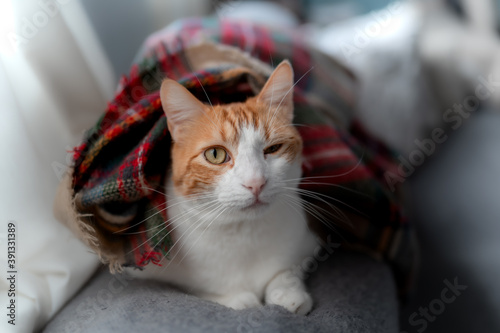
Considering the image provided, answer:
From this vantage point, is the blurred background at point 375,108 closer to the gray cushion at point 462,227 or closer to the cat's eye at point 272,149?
the gray cushion at point 462,227

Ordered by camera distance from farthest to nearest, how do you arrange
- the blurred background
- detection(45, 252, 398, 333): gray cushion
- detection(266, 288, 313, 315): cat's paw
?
the blurred background → detection(266, 288, 313, 315): cat's paw → detection(45, 252, 398, 333): gray cushion

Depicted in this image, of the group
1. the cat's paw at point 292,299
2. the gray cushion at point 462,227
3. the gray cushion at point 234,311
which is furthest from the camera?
the gray cushion at point 462,227

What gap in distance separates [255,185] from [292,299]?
27 cm

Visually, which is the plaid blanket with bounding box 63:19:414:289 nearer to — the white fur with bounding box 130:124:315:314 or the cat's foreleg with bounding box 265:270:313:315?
the white fur with bounding box 130:124:315:314

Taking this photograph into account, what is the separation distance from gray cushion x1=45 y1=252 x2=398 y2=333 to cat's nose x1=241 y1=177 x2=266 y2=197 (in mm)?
234

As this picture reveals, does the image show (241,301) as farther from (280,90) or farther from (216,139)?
(280,90)

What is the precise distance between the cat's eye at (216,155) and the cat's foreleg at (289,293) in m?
0.31

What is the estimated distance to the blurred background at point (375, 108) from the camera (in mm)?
946

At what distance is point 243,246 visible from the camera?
891 millimetres

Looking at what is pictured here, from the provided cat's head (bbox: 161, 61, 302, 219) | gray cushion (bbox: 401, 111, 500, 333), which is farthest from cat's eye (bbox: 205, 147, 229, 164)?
gray cushion (bbox: 401, 111, 500, 333)

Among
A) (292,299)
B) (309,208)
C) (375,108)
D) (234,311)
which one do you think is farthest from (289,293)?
(375,108)

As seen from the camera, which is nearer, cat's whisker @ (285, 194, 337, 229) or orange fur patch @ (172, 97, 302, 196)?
orange fur patch @ (172, 97, 302, 196)

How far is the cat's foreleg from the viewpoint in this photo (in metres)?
0.84

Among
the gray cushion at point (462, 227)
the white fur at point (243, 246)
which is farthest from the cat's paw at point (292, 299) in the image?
the gray cushion at point (462, 227)
